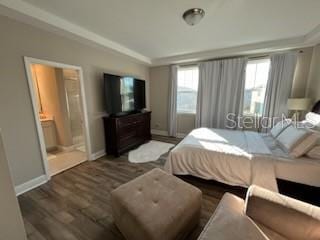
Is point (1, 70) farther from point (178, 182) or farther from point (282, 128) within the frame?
point (282, 128)

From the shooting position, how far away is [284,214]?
1.08m

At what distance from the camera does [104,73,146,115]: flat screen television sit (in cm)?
328

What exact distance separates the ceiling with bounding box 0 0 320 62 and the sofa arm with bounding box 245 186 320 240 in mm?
2159

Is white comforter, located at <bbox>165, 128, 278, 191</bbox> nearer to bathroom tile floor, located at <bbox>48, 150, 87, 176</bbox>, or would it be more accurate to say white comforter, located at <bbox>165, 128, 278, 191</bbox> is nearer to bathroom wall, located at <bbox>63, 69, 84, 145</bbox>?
bathroom tile floor, located at <bbox>48, 150, 87, 176</bbox>

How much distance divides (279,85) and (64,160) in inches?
197

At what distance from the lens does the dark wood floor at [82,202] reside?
1.56m

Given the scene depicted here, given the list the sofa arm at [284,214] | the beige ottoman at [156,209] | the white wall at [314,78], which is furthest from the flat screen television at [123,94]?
the white wall at [314,78]

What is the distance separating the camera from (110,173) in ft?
8.91

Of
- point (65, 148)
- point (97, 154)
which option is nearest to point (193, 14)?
point (97, 154)

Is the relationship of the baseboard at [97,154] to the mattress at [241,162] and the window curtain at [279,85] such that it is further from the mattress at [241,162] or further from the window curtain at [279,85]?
the window curtain at [279,85]

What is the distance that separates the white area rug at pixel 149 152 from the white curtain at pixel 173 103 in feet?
2.58

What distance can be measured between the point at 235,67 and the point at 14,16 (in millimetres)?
4130

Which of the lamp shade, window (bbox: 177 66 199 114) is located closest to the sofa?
the lamp shade

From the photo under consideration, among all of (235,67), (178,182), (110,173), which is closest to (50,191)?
(110,173)
